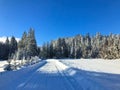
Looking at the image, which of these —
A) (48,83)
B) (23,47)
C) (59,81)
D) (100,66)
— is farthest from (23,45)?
(48,83)

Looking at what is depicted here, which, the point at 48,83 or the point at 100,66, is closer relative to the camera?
the point at 48,83

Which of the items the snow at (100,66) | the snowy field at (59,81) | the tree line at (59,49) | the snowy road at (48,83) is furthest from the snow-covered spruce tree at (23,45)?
the snowy road at (48,83)

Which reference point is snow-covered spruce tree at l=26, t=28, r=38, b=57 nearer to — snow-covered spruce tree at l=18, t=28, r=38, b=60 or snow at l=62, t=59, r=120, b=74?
snow-covered spruce tree at l=18, t=28, r=38, b=60

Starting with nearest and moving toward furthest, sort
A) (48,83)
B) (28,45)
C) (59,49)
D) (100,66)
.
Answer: (48,83) → (100,66) → (28,45) → (59,49)

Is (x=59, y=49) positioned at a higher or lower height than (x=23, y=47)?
higher

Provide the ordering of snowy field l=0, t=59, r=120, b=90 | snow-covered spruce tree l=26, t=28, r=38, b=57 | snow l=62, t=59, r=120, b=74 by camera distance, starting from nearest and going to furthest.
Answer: snowy field l=0, t=59, r=120, b=90 → snow l=62, t=59, r=120, b=74 → snow-covered spruce tree l=26, t=28, r=38, b=57

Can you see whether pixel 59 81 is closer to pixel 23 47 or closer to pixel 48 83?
pixel 48 83

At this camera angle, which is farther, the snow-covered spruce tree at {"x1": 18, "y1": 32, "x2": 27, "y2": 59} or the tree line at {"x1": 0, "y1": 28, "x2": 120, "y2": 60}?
the tree line at {"x1": 0, "y1": 28, "x2": 120, "y2": 60}

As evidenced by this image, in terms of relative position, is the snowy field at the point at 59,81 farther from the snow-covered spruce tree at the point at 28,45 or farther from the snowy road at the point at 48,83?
the snow-covered spruce tree at the point at 28,45

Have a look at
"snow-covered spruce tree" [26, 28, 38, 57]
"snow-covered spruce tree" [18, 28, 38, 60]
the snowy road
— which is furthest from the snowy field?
"snow-covered spruce tree" [26, 28, 38, 57]

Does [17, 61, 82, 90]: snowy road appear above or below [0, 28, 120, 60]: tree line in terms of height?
below

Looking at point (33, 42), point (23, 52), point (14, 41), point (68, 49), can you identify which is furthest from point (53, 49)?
point (23, 52)

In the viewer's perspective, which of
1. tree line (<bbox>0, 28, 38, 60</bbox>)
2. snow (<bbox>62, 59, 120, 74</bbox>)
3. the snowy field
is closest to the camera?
the snowy field

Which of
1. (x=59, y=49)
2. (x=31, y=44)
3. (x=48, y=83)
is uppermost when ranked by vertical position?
(x=59, y=49)
